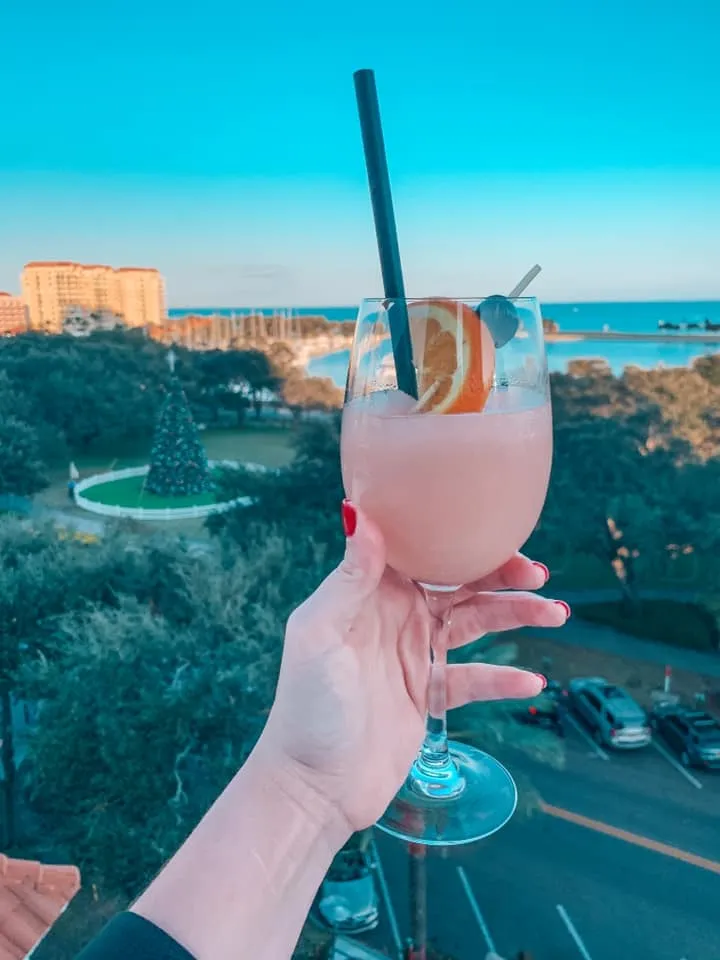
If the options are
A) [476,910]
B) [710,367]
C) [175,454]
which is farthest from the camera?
[710,367]

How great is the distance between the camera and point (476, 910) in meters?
6.86

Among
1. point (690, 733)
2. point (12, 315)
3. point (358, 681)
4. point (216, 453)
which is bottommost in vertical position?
point (690, 733)

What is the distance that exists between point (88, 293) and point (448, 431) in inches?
513

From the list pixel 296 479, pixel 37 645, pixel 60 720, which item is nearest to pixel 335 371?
pixel 296 479

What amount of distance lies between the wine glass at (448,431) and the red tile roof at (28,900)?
3.39 meters

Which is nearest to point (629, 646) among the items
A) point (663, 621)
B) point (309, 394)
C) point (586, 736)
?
point (663, 621)

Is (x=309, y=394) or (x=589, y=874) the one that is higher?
(x=309, y=394)

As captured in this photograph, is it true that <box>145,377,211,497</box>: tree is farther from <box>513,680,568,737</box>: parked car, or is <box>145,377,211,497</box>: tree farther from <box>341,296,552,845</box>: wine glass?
<box>341,296,552,845</box>: wine glass

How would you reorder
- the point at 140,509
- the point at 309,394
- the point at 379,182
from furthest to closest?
1. the point at 309,394
2. the point at 140,509
3. the point at 379,182

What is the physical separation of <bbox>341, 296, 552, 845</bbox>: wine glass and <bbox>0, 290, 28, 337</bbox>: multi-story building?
850 cm

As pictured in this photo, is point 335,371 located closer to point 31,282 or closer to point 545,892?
point 31,282

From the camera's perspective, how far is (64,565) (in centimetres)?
809

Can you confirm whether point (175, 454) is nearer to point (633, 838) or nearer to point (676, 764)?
point (676, 764)

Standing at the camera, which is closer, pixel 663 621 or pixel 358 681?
pixel 358 681
